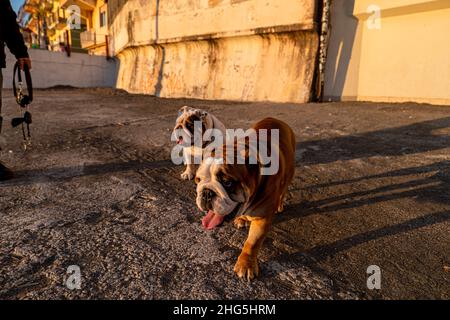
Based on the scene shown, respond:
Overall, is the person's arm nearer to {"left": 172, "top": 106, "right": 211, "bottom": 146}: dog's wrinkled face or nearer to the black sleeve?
the black sleeve

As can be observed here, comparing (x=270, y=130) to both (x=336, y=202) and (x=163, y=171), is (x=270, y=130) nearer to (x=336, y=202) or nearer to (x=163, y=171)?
(x=336, y=202)

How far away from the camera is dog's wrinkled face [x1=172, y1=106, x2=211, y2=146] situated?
3.88 m

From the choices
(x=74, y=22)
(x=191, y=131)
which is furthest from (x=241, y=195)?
(x=74, y=22)

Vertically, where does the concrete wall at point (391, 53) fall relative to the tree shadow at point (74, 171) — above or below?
above

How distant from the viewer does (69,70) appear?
22094 millimetres

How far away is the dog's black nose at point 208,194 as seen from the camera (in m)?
2.02

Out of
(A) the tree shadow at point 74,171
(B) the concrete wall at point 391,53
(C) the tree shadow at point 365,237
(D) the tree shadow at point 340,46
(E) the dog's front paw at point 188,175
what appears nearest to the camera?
(C) the tree shadow at point 365,237

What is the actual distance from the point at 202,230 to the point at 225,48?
11.7 meters

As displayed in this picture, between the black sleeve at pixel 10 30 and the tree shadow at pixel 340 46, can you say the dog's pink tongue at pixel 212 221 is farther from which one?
the tree shadow at pixel 340 46

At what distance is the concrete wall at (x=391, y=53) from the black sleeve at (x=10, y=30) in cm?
987

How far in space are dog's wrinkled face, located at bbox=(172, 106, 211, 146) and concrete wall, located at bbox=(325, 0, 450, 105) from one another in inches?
338

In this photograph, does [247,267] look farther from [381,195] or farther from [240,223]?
[381,195]

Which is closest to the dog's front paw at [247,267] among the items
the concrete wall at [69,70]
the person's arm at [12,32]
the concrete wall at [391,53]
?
the person's arm at [12,32]
